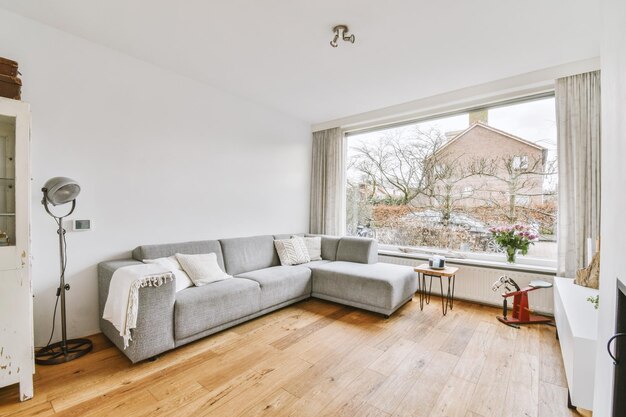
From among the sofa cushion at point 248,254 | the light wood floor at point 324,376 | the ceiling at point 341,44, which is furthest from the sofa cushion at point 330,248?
the ceiling at point 341,44

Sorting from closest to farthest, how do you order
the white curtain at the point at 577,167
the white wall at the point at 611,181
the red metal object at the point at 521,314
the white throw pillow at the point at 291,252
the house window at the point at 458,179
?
1. the white wall at the point at 611,181
2. the white curtain at the point at 577,167
3. the red metal object at the point at 521,314
4. the house window at the point at 458,179
5. the white throw pillow at the point at 291,252

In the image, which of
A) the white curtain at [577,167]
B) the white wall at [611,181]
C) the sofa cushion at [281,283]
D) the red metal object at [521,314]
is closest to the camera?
the white wall at [611,181]

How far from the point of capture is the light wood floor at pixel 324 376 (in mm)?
1702

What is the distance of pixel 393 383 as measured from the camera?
1.96m

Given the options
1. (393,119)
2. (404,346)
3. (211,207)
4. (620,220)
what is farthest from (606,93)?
(211,207)

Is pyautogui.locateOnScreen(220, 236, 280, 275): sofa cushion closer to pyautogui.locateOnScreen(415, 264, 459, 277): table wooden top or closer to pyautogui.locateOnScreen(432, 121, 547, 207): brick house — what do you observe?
pyautogui.locateOnScreen(415, 264, 459, 277): table wooden top

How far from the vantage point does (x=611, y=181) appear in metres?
1.19

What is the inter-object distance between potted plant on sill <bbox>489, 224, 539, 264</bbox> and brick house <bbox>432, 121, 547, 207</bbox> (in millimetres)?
418

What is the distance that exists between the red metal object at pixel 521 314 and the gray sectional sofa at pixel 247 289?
3.21ft

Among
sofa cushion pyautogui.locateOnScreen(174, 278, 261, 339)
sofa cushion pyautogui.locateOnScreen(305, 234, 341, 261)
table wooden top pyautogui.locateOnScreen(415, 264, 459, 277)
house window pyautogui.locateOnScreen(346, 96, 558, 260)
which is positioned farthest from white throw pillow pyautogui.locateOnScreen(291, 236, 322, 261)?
table wooden top pyautogui.locateOnScreen(415, 264, 459, 277)

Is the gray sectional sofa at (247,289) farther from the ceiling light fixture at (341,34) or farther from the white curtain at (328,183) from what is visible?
the ceiling light fixture at (341,34)

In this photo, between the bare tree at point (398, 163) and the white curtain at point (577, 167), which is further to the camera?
the bare tree at point (398, 163)

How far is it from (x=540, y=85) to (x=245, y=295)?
12.5 ft

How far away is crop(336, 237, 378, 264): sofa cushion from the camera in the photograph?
3873 millimetres
